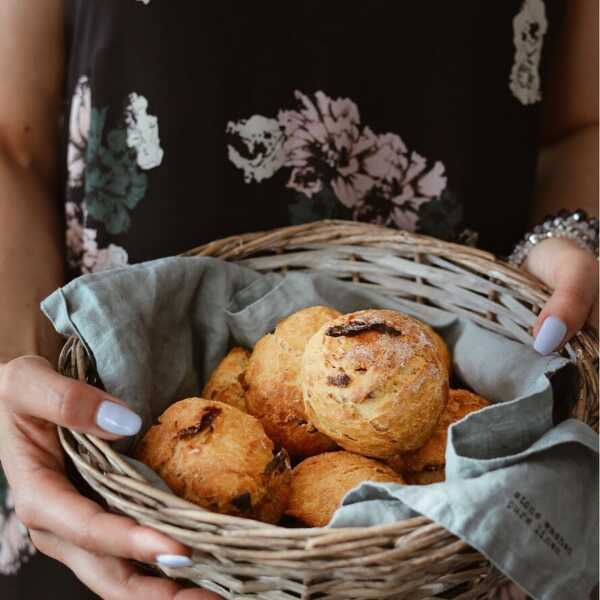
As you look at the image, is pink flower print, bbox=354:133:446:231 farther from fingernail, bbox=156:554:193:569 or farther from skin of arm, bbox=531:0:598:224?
fingernail, bbox=156:554:193:569

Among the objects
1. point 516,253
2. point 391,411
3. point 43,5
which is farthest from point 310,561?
point 43,5

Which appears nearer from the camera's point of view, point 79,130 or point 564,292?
point 564,292

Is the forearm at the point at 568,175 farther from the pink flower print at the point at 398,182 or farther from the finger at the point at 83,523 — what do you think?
the finger at the point at 83,523

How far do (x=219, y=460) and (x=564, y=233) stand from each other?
573 mm

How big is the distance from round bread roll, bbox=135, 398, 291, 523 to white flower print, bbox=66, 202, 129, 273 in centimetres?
30

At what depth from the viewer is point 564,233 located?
954mm

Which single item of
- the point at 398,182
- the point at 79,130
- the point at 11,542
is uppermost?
the point at 79,130

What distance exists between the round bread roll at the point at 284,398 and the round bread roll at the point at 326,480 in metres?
0.04

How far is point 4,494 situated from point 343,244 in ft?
1.67

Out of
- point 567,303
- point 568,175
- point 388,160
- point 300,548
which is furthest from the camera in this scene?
point 568,175

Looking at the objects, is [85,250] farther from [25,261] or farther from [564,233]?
[564,233]

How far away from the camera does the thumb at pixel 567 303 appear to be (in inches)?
28.7

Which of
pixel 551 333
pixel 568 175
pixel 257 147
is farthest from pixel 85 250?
pixel 568 175

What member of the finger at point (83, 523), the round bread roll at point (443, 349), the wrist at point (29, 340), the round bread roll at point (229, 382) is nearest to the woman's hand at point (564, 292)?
the round bread roll at point (443, 349)
